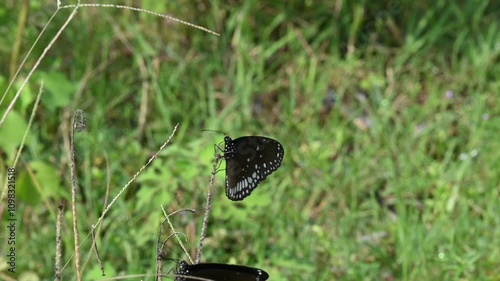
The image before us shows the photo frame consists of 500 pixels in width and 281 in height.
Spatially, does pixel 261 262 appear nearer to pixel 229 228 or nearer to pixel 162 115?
pixel 229 228

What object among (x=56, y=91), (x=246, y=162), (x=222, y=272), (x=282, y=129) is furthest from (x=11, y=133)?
(x=222, y=272)

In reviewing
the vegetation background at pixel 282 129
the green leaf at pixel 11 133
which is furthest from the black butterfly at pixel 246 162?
the green leaf at pixel 11 133

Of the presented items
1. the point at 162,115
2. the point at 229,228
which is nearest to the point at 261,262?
the point at 229,228

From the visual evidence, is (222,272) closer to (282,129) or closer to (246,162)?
(246,162)

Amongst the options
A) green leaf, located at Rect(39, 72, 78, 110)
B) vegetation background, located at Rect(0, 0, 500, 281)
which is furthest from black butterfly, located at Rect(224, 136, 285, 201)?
green leaf, located at Rect(39, 72, 78, 110)

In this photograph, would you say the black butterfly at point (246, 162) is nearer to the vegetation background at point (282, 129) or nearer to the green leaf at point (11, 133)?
the vegetation background at point (282, 129)

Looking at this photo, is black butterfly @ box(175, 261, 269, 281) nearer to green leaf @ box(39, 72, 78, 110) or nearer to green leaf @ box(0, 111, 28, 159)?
green leaf @ box(0, 111, 28, 159)

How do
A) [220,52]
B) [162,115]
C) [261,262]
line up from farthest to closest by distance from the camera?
[220,52] < [162,115] < [261,262]
